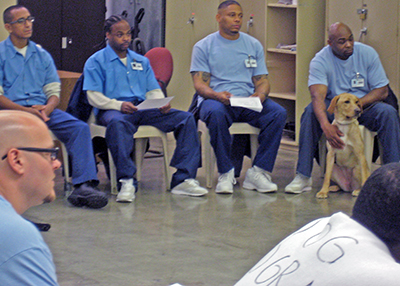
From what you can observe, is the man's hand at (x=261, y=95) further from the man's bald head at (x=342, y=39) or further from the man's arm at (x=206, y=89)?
the man's bald head at (x=342, y=39)

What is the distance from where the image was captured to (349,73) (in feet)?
13.6

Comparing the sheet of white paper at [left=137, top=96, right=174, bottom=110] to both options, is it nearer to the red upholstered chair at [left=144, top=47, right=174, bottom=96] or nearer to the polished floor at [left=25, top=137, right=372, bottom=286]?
the polished floor at [left=25, top=137, right=372, bottom=286]

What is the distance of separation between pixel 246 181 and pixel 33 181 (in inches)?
122

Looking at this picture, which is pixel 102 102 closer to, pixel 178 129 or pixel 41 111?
pixel 41 111

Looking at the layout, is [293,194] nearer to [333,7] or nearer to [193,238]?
[193,238]

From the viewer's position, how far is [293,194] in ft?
13.3

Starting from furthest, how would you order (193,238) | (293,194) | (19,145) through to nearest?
1. (293,194)
2. (193,238)
3. (19,145)

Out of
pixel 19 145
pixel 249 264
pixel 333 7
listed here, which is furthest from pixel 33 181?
pixel 333 7

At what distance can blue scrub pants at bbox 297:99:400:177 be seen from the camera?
3.95m

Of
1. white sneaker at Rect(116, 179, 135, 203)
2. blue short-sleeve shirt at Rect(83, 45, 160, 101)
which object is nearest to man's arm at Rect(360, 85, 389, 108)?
blue short-sleeve shirt at Rect(83, 45, 160, 101)

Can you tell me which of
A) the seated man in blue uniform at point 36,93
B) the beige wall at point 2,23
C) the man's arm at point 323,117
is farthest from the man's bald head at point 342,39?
the beige wall at point 2,23

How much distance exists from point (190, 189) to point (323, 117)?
100 centimetres

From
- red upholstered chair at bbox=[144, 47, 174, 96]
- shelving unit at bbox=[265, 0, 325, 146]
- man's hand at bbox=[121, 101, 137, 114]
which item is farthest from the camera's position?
shelving unit at bbox=[265, 0, 325, 146]

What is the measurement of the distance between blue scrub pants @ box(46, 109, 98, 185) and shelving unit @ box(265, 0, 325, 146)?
7.63 ft
